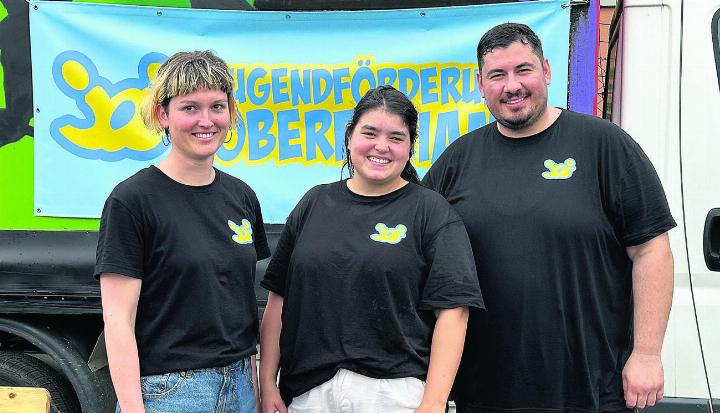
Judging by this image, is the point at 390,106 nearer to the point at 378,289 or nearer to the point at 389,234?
the point at 389,234

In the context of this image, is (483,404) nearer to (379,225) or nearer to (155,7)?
(379,225)

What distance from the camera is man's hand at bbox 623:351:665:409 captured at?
7.59 ft

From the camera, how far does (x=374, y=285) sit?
2.21 metres

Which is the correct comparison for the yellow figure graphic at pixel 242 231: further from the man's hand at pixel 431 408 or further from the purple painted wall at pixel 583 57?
the purple painted wall at pixel 583 57

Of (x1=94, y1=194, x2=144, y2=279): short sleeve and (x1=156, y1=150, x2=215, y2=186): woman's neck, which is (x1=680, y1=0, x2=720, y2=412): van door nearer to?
(x1=156, y1=150, x2=215, y2=186): woman's neck

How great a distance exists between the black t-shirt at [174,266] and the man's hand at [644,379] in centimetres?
113

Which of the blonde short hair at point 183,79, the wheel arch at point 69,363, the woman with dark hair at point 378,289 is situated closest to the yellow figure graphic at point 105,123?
the wheel arch at point 69,363

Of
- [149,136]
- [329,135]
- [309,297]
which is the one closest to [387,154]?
[309,297]

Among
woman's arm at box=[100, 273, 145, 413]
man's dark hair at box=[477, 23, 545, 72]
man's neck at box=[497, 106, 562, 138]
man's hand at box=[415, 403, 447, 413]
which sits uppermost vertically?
man's dark hair at box=[477, 23, 545, 72]

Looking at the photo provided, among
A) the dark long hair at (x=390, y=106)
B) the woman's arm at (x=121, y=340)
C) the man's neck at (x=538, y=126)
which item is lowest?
the woman's arm at (x=121, y=340)

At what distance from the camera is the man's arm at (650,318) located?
A: 2318 mm

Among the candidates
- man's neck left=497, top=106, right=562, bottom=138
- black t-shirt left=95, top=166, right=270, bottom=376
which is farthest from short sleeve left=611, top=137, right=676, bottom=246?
black t-shirt left=95, top=166, right=270, bottom=376

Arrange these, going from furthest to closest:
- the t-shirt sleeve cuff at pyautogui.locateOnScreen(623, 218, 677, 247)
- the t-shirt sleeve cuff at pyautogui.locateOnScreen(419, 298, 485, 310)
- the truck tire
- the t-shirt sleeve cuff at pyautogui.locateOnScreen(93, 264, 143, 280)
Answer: the truck tire < the t-shirt sleeve cuff at pyautogui.locateOnScreen(623, 218, 677, 247) < the t-shirt sleeve cuff at pyautogui.locateOnScreen(419, 298, 485, 310) < the t-shirt sleeve cuff at pyautogui.locateOnScreen(93, 264, 143, 280)

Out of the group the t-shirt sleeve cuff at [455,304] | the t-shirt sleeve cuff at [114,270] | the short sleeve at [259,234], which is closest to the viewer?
the t-shirt sleeve cuff at [114,270]
